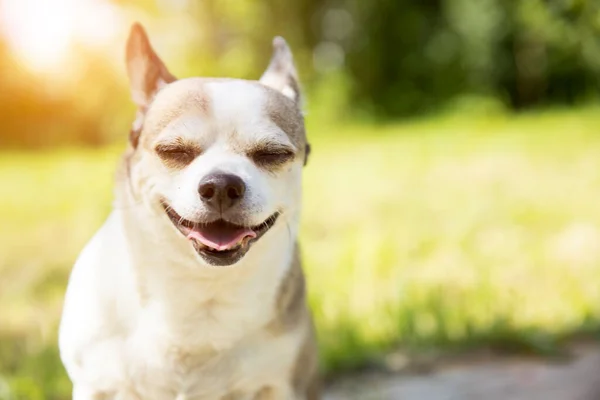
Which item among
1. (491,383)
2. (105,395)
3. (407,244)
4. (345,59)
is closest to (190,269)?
(105,395)

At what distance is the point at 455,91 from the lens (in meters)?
11.8

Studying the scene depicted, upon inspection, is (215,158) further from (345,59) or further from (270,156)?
(345,59)

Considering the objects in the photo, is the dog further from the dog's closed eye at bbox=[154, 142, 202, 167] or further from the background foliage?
the background foliage

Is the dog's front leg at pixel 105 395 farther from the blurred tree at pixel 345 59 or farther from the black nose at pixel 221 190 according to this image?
the blurred tree at pixel 345 59

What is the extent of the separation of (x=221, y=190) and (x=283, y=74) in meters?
0.62

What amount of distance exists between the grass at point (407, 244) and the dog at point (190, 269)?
1022mm

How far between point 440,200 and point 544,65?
20.7ft

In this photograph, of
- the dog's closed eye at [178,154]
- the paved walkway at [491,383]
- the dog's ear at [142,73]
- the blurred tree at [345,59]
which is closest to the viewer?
the dog's closed eye at [178,154]

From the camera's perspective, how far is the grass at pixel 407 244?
3336 millimetres

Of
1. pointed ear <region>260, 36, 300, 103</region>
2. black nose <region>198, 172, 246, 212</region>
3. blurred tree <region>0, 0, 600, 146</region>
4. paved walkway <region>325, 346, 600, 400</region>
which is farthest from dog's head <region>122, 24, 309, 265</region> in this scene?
blurred tree <region>0, 0, 600, 146</region>

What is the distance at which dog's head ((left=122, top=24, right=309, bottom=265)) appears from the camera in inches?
69.7

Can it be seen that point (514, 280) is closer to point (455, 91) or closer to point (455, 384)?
point (455, 384)

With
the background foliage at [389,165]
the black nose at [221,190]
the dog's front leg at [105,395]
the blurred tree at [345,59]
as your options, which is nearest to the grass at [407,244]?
the background foliage at [389,165]

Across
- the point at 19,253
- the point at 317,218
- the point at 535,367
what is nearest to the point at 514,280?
the point at 535,367
